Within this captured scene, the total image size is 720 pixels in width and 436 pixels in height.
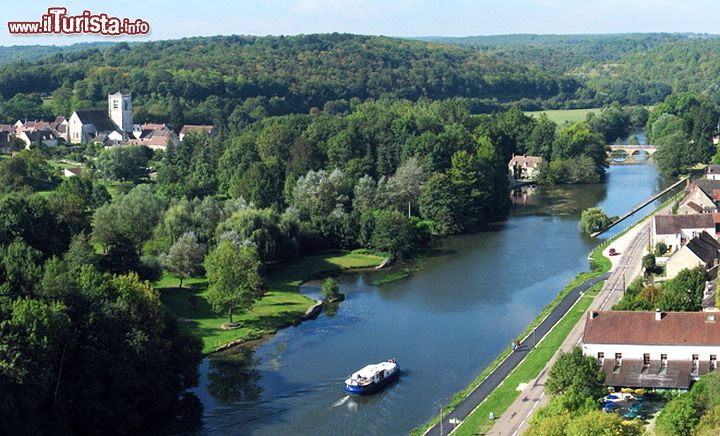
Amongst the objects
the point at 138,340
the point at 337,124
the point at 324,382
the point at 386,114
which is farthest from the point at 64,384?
the point at 386,114

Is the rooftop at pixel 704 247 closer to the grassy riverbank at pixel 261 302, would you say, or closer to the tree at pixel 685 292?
the tree at pixel 685 292

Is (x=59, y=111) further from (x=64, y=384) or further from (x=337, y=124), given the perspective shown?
(x=64, y=384)

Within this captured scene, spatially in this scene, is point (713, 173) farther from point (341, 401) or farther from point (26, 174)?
point (341, 401)

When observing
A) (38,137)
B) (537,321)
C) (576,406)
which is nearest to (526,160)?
(38,137)

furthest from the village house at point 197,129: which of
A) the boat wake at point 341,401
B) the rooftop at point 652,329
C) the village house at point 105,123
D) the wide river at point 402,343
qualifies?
the rooftop at point 652,329

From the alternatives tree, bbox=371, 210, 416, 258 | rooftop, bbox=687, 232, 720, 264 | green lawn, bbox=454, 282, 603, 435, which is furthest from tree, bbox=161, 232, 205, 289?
rooftop, bbox=687, 232, 720, 264
